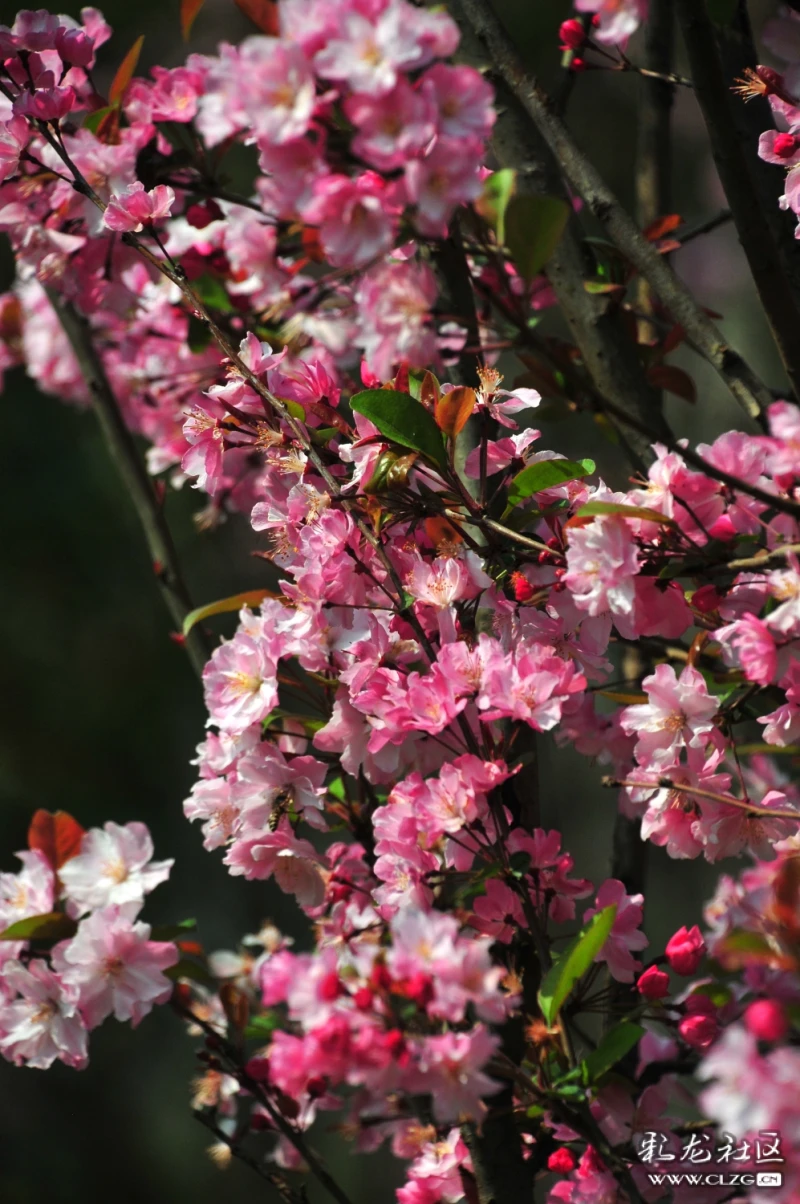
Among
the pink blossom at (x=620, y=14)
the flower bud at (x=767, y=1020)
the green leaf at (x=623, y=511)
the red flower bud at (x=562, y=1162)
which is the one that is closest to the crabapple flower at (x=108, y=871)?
the red flower bud at (x=562, y=1162)

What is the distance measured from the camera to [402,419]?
797 millimetres

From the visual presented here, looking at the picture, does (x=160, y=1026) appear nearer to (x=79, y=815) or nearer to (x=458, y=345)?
(x=79, y=815)

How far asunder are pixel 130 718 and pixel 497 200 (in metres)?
2.90

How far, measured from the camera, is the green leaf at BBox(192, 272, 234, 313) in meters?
1.38

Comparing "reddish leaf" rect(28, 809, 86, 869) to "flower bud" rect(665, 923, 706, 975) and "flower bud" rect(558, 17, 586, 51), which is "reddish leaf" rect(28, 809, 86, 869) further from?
"flower bud" rect(558, 17, 586, 51)

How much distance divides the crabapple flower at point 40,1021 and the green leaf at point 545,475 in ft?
1.74

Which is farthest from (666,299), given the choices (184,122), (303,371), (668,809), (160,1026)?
(160,1026)

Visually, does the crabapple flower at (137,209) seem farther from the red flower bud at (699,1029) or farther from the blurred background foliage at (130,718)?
the blurred background foliage at (130,718)

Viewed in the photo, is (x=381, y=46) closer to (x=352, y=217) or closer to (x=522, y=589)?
(x=352, y=217)

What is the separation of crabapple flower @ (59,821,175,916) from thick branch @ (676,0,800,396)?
2.19ft

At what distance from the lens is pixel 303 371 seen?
0.93 metres

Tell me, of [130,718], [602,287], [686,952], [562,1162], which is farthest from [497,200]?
[130,718]

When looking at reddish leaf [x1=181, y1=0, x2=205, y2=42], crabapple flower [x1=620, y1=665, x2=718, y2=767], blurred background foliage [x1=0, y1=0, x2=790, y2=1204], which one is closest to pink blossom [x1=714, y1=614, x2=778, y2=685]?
crabapple flower [x1=620, y1=665, x2=718, y2=767]

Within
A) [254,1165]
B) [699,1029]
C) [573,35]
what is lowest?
[254,1165]
